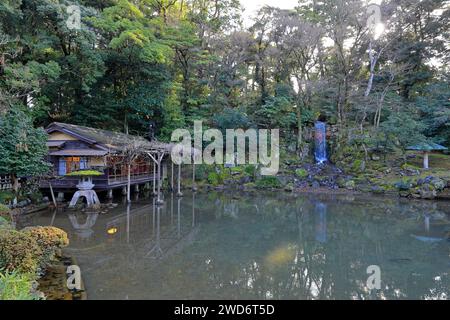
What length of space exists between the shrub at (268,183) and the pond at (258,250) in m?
6.34

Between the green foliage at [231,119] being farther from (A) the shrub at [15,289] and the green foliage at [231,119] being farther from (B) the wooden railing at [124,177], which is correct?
(A) the shrub at [15,289]

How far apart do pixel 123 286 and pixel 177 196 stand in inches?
505

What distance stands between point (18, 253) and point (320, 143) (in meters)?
23.4

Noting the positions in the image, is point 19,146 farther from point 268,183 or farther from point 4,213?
point 268,183

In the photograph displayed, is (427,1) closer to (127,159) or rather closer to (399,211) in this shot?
(399,211)

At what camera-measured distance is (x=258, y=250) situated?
29.0 ft

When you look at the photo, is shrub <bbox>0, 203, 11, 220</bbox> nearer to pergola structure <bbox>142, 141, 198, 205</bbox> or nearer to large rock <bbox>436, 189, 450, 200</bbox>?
pergola structure <bbox>142, 141, 198, 205</bbox>

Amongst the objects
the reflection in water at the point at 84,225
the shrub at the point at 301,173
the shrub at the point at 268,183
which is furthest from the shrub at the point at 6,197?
the shrub at the point at 301,173

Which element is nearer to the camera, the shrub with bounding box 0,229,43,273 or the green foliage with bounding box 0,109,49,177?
the shrub with bounding box 0,229,43,273

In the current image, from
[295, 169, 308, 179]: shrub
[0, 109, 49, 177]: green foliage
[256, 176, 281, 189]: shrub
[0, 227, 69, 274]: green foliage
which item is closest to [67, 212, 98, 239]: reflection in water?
[0, 109, 49, 177]: green foliage

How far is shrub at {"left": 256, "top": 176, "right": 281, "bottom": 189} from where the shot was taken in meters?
22.2

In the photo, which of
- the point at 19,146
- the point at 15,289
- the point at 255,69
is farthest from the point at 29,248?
the point at 255,69

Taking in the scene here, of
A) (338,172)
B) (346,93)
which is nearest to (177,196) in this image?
(338,172)

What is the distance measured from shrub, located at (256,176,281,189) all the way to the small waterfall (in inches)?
193
